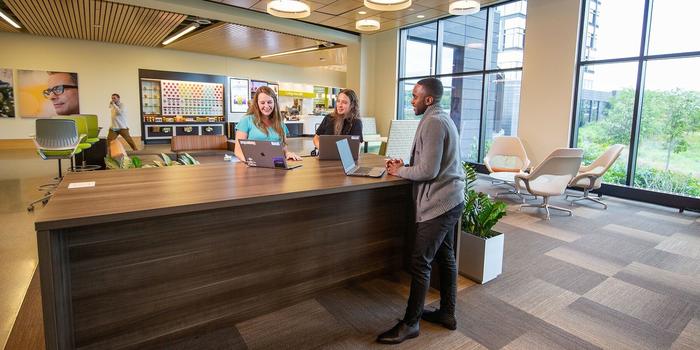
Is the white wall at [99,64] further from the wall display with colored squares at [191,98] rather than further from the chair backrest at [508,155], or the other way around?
the chair backrest at [508,155]

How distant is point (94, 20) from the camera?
8.40 metres

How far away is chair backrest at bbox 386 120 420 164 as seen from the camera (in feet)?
20.2

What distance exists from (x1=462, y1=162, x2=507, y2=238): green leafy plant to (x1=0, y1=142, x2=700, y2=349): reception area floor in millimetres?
397

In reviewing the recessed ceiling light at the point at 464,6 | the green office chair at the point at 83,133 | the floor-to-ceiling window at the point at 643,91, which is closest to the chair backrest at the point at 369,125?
the recessed ceiling light at the point at 464,6

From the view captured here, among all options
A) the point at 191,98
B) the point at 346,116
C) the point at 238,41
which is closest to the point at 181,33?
the point at 238,41

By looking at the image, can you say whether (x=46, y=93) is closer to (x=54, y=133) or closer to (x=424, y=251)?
(x=54, y=133)

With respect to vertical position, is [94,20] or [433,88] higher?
[94,20]

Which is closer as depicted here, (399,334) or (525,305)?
(399,334)

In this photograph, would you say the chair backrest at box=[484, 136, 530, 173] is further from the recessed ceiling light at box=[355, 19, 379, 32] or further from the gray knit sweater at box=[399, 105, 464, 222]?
the gray knit sweater at box=[399, 105, 464, 222]

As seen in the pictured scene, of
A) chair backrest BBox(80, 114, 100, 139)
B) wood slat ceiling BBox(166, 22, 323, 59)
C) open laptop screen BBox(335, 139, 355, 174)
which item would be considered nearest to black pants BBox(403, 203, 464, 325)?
open laptop screen BBox(335, 139, 355, 174)

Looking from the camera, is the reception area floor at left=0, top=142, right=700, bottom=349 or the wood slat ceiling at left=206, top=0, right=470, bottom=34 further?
the wood slat ceiling at left=206, top=0, right=470, bottom=34

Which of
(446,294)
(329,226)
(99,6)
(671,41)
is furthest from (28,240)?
(671,41)

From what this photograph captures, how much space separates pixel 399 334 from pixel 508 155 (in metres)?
5.24

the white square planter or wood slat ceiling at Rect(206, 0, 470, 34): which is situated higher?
wood slat ceiling at Rect(206, 0, 470, 34)
